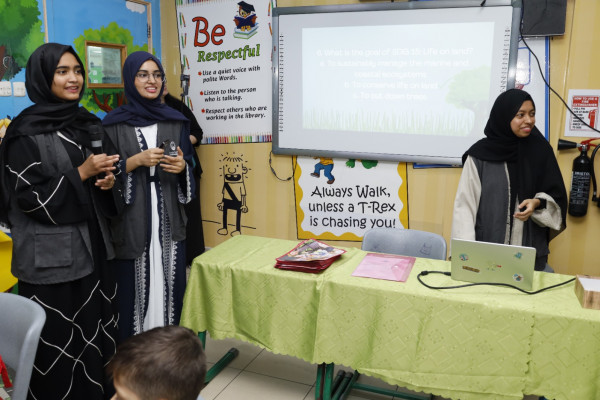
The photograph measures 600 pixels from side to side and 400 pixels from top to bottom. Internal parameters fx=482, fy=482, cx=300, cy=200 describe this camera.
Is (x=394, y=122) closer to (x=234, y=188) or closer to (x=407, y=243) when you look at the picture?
(x=407, y=243)

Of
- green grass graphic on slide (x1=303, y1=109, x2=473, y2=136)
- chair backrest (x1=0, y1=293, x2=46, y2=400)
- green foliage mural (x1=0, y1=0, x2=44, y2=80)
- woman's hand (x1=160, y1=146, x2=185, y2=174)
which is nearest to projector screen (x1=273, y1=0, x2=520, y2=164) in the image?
green grass graphic on slide (x1=303, y1=109, x2=473, y2=136)

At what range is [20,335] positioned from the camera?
1.39m

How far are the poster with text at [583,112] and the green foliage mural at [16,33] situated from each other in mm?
3323

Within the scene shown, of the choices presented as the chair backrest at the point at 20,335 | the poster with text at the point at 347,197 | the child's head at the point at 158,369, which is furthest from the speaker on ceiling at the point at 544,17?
the chair backrest at the point at 20,335

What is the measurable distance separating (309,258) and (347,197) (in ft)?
5.25

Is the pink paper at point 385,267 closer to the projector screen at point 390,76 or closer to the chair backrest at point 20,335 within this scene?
the chair backrest at point 20,335

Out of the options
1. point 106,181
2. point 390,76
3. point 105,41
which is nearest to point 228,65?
point 105,41

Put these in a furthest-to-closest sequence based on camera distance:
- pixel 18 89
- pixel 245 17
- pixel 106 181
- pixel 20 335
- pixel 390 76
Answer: pixel 245 17 < pixel 390 76 < pixel 18 89 < pixel 106 181 < pixel 20 335

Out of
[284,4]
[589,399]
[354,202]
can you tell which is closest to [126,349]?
[589,399]

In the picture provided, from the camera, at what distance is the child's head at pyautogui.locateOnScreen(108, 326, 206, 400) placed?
3.62 feet

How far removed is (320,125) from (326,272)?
1.75 meters

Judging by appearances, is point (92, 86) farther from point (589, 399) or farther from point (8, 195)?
point (589, 399)

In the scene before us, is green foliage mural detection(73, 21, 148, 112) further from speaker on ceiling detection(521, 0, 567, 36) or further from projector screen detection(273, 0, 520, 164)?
speaker on ceiling detection(521, 0, 567, 36)

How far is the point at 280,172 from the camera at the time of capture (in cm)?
378
